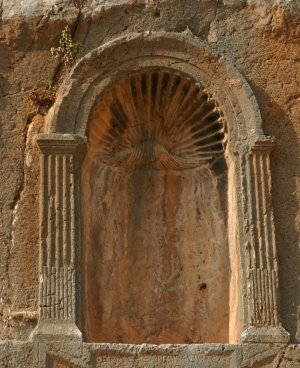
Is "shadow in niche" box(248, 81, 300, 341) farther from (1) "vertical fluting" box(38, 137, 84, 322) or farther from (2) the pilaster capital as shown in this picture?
(1) "vertical fluting" box(38, 137, 84, 322)

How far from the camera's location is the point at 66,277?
9945 mm

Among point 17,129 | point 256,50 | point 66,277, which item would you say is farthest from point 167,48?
point 66,277

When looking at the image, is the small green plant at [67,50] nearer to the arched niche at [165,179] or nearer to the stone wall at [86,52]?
the stone wall at [86,52]

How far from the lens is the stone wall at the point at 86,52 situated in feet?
33.3

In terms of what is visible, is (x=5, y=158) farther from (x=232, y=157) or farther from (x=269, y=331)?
(x=269, y=331)

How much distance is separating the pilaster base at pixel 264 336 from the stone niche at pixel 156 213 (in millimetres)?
564

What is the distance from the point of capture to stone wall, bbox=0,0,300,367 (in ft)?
33.3

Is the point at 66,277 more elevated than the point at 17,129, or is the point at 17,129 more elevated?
the point at 17,129

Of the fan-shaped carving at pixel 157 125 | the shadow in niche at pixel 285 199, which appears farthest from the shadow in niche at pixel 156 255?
the shadow in niche at pixel 285 199

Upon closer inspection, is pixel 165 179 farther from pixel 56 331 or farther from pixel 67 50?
pixel 56 331

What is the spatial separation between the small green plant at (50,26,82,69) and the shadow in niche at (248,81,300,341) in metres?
1.81

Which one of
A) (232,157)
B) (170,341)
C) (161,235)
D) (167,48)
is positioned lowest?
(170,341)

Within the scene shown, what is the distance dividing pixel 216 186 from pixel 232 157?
422mm

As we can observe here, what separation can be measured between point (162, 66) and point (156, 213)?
57.7 inches
